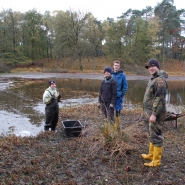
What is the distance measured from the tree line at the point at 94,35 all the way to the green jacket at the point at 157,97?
37924 mm

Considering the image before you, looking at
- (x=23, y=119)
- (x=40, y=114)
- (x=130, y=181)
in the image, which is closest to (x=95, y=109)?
(x=40, y=114)

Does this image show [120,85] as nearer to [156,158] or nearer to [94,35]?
[156,158]

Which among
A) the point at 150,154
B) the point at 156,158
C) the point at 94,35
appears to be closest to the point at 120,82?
the point at 150,154

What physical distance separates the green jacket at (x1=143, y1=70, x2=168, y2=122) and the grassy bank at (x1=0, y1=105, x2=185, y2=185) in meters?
0.88

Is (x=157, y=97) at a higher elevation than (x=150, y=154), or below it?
higher

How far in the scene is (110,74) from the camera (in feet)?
18.6

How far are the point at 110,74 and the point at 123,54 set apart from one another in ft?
121

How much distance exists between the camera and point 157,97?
3576mm

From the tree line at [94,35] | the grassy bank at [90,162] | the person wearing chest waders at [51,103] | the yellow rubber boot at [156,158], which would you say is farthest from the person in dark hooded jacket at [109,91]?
the tree line at [94,35]

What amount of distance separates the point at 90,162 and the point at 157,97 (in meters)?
1.67

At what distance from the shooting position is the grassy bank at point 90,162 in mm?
3350

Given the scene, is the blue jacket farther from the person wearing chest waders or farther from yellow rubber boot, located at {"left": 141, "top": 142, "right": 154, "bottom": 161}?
yellow rubber boot, located at {"left": 141, "top": 142, "right": 154, "bottom": 161}

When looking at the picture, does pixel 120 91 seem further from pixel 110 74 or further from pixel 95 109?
pixel 95 109

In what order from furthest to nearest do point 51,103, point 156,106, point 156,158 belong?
point 51,103 → point 156,158 → point 156,106
